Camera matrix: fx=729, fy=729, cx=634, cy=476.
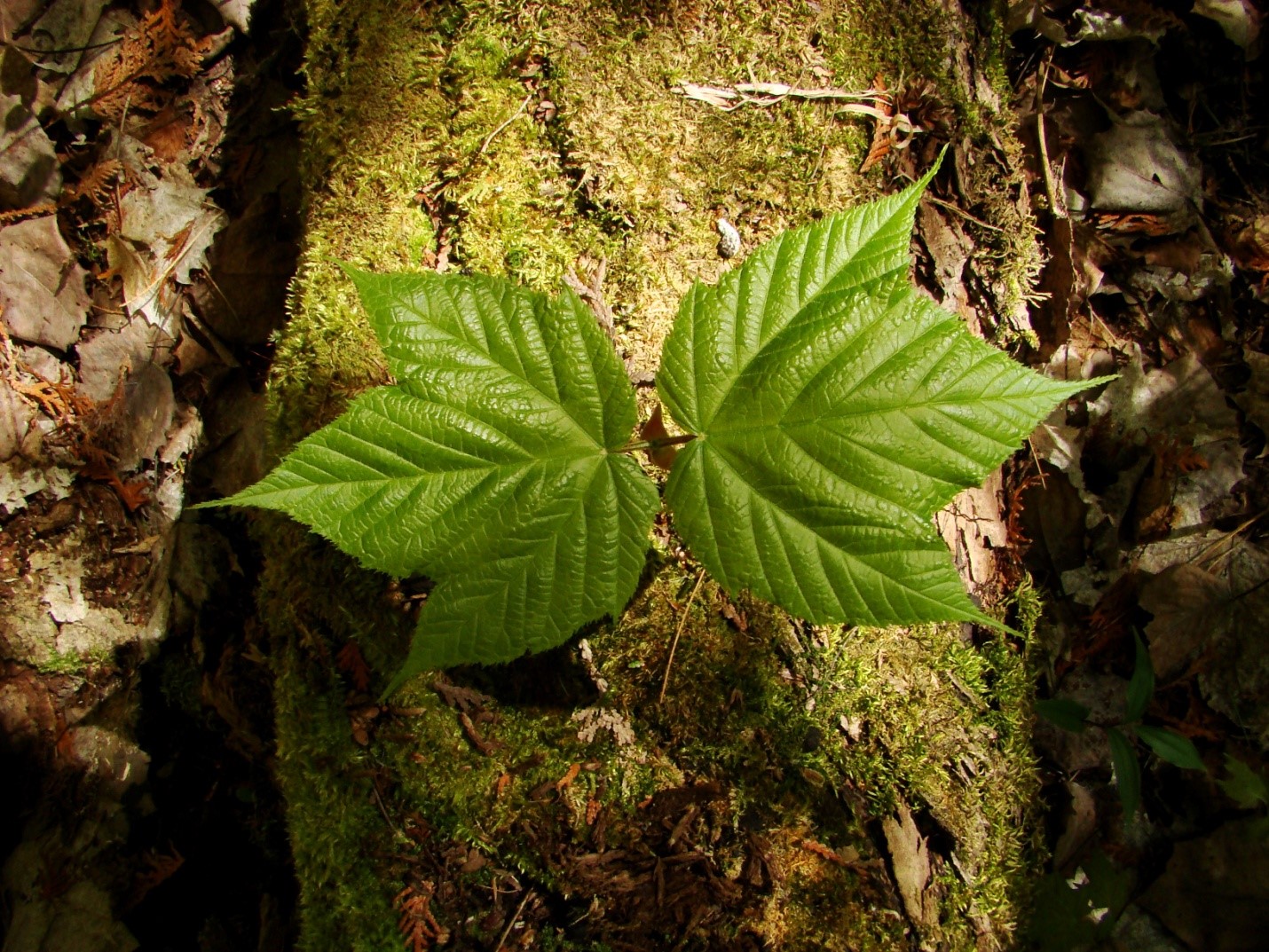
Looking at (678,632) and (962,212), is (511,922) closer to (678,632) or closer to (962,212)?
(678,632)

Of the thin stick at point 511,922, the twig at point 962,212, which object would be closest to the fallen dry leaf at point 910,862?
the thin stick at point 511,922

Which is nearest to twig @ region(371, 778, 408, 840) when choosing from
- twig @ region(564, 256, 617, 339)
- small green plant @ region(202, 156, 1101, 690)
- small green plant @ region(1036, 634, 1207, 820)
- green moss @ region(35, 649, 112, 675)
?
small green plant @ region(202, 156, 1101, 690)

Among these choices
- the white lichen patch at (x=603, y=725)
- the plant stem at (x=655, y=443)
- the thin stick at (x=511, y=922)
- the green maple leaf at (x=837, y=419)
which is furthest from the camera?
the white lichen patch at (x=603, y=725)

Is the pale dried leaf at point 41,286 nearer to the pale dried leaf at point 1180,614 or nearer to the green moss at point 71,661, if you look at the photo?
the green moss at point 71,661

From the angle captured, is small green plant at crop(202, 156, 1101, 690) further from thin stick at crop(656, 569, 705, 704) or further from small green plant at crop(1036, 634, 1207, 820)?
small green plant at crop(1036, 634, 1207, 820)

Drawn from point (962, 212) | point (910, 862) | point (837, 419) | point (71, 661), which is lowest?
point (910, 862)

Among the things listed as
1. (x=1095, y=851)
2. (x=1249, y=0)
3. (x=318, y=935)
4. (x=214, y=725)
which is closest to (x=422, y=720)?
(x=318, y=935)

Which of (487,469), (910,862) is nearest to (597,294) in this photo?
(487,469)
